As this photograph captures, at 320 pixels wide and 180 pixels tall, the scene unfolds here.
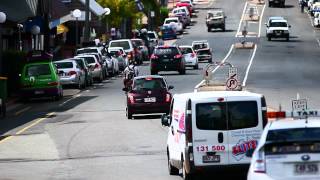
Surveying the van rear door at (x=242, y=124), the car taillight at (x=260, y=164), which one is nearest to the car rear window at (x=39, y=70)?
the van rear door at (x=242, y=124)

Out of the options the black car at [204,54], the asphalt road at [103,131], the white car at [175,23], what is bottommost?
the asphalt road at [103,131]

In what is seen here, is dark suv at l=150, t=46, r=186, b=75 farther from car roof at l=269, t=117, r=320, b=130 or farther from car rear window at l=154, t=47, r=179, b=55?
car roof at l=269, t=117, r=320, b=130

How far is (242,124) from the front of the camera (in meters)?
18.9

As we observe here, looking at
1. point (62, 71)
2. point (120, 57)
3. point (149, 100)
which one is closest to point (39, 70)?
point (62, 71)

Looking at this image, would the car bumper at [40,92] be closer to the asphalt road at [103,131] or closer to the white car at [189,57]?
the asphalt road at [103,131]

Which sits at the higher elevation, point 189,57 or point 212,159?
point 212,159

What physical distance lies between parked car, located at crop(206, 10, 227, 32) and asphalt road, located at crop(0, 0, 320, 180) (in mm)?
33539

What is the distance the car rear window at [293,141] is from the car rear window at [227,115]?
453 cm

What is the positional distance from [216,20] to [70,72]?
184 ft

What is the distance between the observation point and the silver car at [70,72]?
52219 mm

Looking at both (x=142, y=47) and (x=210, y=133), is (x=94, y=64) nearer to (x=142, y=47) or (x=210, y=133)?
(x=142, y=47)

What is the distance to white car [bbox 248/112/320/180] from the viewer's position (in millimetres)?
14016

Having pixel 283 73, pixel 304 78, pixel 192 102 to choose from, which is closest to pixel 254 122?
pixel 192 102

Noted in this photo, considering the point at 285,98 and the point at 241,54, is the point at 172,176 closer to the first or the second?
the point at 285,98
